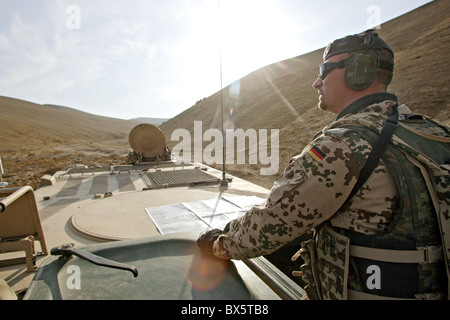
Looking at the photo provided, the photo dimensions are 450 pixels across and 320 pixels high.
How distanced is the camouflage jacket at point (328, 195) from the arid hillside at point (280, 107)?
6161 mm

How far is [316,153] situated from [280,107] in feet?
126

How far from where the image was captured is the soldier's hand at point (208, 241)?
1790 mm

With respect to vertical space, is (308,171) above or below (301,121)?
below

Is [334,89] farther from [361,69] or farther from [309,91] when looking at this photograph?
[309,91]

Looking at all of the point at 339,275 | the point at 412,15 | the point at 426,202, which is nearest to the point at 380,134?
the point at 426,202

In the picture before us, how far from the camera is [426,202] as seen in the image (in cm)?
119

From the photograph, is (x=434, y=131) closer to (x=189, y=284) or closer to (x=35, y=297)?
(x=189, y=284)

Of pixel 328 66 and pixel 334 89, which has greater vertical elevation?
pixel 328 66

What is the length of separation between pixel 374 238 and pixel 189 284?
0.96 metres

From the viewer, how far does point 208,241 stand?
1806mm

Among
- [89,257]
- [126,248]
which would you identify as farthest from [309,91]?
[89,257]

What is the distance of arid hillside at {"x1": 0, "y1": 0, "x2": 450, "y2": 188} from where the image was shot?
1627 centimetres

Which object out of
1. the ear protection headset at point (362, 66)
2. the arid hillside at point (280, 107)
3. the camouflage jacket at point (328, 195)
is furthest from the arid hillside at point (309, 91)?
the camouflage jacket at point (328, 195)

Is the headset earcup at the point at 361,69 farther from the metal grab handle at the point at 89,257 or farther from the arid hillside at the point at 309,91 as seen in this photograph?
the arid hillside at the point at 309,91
